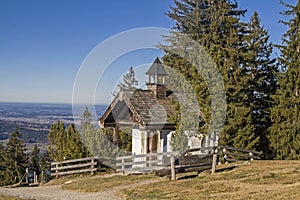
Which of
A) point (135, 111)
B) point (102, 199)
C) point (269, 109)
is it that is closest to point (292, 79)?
point (269, 109)

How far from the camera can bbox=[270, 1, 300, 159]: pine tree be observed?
2180cm

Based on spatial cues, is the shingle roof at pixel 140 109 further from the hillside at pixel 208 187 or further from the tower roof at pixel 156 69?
the hillside at pixel 208 187

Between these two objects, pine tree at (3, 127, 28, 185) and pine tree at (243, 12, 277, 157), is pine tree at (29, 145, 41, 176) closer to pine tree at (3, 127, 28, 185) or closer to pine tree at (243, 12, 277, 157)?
pine tree at (3, 127, 28, 185)

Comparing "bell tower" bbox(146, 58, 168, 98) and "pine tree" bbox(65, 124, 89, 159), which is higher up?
"bell tower" bbox(146, 58, 168, 98)

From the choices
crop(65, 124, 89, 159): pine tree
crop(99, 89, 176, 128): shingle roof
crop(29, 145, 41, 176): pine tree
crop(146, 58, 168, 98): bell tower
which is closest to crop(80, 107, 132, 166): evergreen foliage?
crop(65, 124, 89, 159): pine tree

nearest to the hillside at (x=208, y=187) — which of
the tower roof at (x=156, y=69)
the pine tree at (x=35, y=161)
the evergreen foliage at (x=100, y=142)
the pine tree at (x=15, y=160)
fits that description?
the tower roof at (x=156, y=69)

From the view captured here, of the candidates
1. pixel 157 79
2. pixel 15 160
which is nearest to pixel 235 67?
pixel 157 79

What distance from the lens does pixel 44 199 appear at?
1277cm

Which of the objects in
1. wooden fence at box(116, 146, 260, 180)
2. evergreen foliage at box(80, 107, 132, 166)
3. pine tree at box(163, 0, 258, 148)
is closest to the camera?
wooden fence at box(116, 146, 260, 180)

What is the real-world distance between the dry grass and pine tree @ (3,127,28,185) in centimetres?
4071

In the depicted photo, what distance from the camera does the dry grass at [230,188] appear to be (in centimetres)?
1038

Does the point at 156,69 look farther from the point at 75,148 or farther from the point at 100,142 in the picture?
the point at 75,148

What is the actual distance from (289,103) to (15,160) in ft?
131

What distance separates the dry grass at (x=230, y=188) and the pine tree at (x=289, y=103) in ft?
26.8
